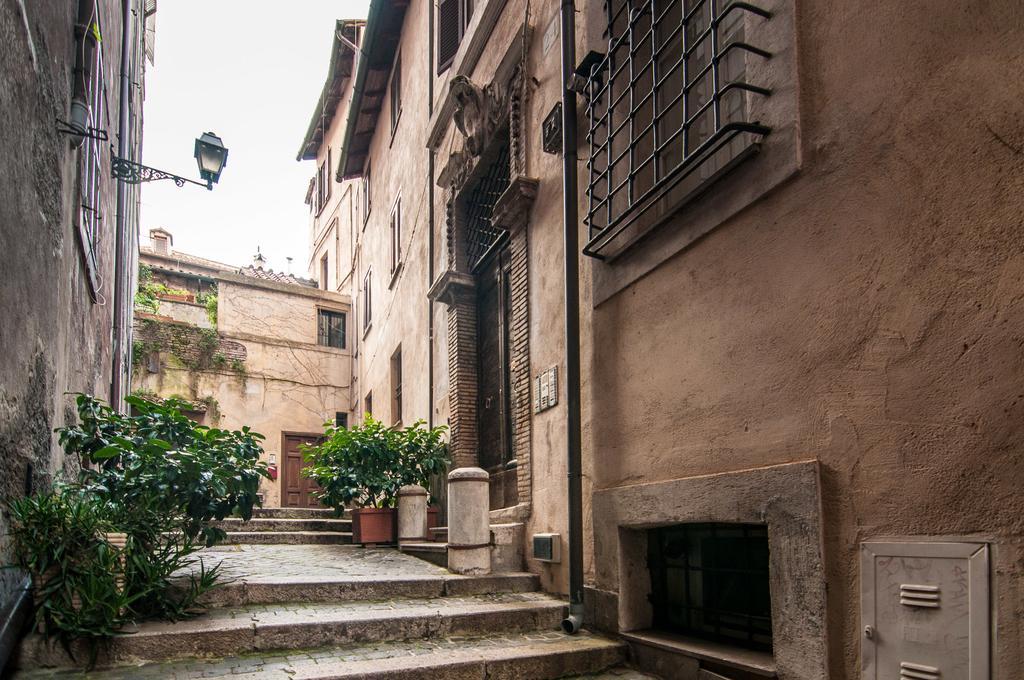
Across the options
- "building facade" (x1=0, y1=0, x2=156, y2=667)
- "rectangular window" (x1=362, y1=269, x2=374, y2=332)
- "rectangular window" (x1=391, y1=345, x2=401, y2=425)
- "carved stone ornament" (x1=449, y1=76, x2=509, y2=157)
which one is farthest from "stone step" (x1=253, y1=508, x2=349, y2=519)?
"rectangular window" (x1=362, y1=269, x2=374, y2=332)

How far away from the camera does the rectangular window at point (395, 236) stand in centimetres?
1306

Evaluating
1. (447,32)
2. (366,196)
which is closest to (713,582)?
(447,32)

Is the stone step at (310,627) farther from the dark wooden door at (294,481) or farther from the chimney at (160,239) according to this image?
the chimney at (160,239)

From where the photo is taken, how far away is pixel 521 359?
6.60 m

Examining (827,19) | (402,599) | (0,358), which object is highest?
(827,19)

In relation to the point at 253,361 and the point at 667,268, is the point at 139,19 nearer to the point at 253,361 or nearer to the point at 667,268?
the point at 253,361

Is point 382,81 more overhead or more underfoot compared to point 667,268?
more overhead

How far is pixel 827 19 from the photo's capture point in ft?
11.2

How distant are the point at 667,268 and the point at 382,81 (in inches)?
480

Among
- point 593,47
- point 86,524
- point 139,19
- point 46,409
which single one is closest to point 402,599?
point 86,524

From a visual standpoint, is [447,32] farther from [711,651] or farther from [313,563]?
[711,651]

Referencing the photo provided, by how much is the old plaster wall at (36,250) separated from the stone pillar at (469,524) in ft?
9.20

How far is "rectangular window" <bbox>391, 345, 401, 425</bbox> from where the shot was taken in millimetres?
13070

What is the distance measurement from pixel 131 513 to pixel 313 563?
250 centimetres
